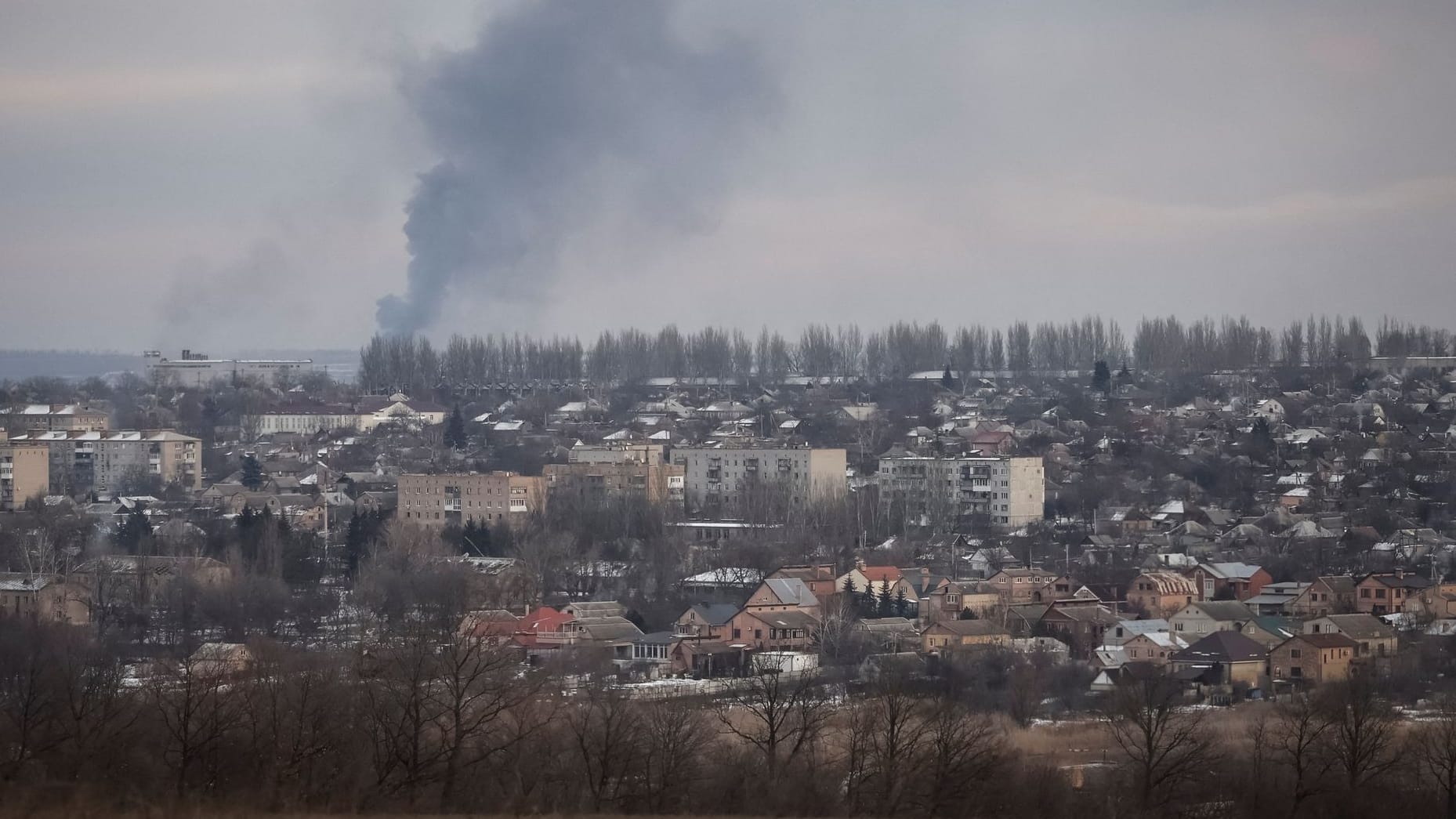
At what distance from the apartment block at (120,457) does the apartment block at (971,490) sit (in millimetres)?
11268

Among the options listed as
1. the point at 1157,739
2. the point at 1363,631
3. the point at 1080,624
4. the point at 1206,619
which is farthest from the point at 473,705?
the point at 1363,631

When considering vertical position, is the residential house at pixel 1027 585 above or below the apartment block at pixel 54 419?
below

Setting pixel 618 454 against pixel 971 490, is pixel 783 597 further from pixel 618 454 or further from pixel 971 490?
pixel 618 454

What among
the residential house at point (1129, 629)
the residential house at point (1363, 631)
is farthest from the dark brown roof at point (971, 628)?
the residential house at point (1363, 631)

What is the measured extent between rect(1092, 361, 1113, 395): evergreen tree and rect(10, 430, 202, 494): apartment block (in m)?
17.0

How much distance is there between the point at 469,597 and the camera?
19.5 meters

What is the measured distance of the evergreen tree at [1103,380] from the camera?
130 ft

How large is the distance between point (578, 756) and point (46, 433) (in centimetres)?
2616

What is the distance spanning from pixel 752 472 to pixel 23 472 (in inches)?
422

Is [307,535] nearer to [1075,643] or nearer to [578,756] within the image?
[1075,643]

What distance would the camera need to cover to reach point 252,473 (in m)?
31.5

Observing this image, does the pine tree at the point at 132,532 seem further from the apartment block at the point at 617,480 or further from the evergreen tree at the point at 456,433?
the evergreen tree at the point at 456,433

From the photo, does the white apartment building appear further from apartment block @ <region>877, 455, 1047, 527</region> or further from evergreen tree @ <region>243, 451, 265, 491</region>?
apartment block @ <region>877, 455, 1047, 527</region>

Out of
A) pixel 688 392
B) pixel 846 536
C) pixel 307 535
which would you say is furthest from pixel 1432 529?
pixel 688 392
